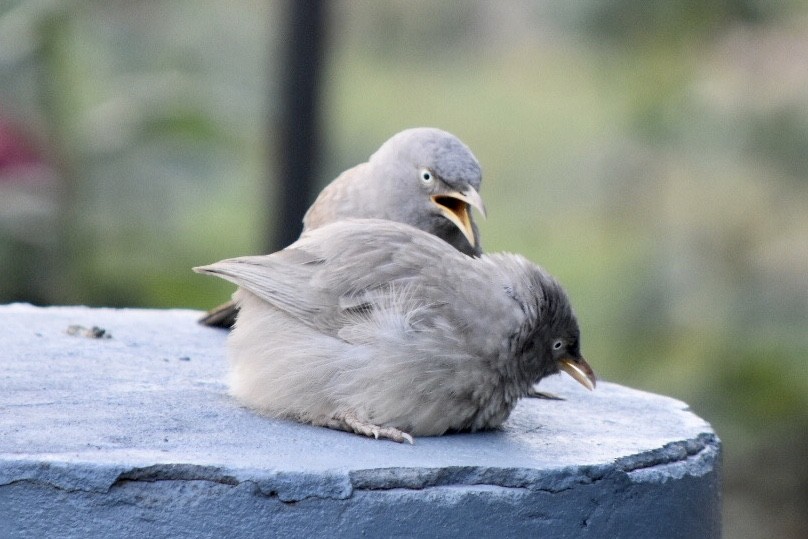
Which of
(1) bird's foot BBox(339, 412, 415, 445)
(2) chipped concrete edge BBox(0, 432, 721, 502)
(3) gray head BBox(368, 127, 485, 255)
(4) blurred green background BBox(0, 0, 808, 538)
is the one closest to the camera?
(2) chipped concrete edge BBox(0, 432, 721, 502)

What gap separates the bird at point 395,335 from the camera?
134 inches

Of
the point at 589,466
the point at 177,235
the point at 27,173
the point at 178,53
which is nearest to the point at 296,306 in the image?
the point at 589,466

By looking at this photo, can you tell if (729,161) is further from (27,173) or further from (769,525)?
(27,173)

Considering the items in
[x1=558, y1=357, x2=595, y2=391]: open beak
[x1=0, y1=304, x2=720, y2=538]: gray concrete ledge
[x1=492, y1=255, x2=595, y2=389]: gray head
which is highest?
[x1=492, y1=255, x2=595, y2=389]: gray head

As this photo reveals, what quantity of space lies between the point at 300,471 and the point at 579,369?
3.51ft

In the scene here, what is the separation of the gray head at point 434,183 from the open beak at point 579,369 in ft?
3.76

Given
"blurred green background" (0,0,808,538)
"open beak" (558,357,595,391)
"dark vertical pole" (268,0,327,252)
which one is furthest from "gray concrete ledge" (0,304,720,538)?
"blurred green background" (0,0,808,538)

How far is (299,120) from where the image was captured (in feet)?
21.9

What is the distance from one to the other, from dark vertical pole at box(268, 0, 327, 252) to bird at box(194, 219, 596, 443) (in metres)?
2.89

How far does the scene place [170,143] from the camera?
25.8 feet

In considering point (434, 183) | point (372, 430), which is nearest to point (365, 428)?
point (372, 430)

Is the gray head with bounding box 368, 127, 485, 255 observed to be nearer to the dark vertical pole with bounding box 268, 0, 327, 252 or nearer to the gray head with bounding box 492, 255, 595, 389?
the gray head with bounding box 492, 255, 595, 389

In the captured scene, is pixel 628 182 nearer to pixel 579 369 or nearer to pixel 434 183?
pixel 434 183

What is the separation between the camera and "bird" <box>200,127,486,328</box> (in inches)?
192
